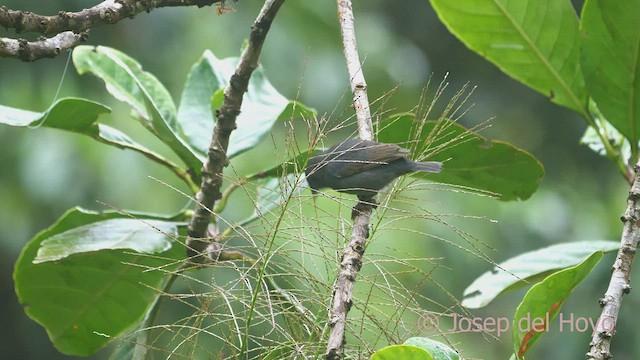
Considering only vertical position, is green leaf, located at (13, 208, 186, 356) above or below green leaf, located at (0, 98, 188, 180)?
below

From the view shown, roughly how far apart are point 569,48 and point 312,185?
0.78 metres

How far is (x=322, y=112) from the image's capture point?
597cm

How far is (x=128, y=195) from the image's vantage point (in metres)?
4.82

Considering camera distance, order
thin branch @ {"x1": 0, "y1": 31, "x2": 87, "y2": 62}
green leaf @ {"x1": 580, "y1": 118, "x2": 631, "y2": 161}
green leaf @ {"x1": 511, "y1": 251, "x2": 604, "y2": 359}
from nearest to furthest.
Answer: thin branch @ {"x1": 0, "y1": 31, "x2": 87, "y2": 62}
green leaf @ {"x1": 511, "y1": 251, "x2": 604, "y2": 359}
green leaf @ {"x1": 580, "y1": 118, "x2": 631, "y2": 161}

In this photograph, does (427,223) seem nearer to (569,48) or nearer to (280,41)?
(280,41)

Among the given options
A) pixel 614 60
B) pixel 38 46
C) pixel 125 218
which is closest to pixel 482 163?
pixel 614 60

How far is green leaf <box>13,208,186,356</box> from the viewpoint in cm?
225

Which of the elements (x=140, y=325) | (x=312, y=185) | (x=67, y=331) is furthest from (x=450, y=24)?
(x=67, y=331)

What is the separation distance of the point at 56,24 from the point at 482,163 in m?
1.24

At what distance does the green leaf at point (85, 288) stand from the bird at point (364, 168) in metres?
0.41

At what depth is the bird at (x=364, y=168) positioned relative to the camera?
205 cm

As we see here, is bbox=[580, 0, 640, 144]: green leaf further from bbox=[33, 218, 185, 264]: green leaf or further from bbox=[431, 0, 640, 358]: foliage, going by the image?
bbox=[33, 218, 185, 264]: green leaf

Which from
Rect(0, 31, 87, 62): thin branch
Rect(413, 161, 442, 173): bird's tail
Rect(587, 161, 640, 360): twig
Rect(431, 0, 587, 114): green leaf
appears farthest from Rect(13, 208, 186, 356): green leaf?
Rect(587, 161, 640, 360): twig

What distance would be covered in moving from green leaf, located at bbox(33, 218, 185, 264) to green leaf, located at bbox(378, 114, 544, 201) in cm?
59
